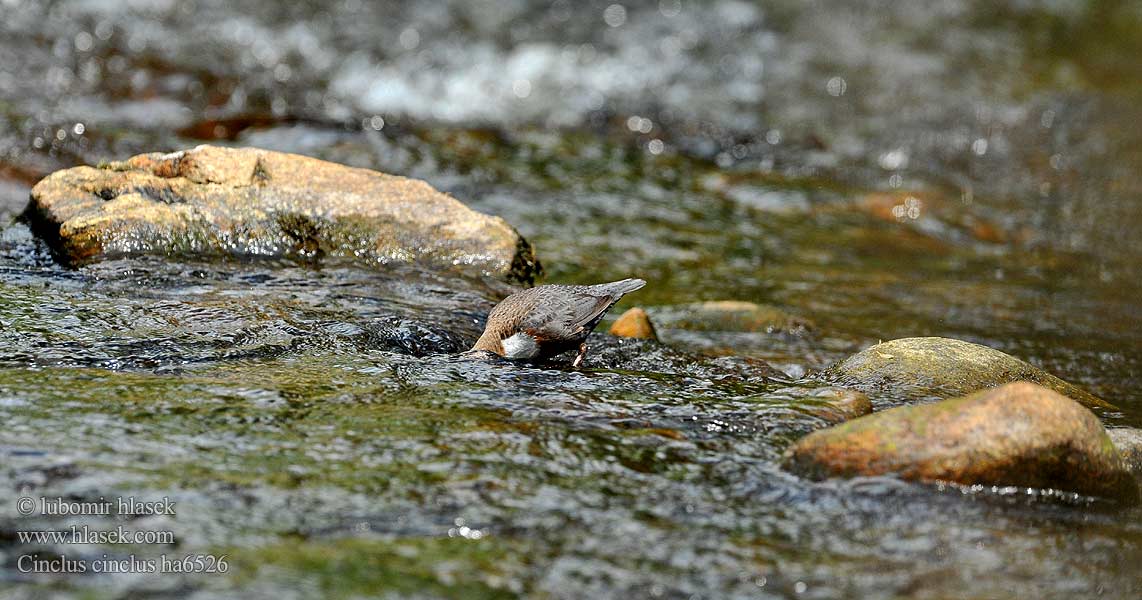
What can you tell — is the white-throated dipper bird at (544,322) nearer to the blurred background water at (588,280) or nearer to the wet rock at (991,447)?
the blurred background water at (588,280)

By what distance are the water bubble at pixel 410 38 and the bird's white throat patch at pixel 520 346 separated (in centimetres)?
893

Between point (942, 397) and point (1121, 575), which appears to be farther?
point (942, 397)

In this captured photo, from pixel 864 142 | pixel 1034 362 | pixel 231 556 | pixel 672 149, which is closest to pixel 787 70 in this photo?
pixel 864 142

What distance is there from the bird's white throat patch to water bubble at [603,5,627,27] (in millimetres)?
9844

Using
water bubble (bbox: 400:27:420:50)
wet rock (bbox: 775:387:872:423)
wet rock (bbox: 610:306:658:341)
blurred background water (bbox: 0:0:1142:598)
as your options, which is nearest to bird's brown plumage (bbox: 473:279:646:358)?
blurred background water (bbox: 0:0:1142:598)

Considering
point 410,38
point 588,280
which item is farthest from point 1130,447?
point 410,38

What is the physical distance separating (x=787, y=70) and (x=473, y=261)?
835 centimetres

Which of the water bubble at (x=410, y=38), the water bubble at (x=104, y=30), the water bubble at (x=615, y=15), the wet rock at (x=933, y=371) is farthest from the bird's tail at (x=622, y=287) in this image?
the water bubble at (x=615, y=15)

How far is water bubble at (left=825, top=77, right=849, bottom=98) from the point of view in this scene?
13.4 metres

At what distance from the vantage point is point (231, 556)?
3.30 metres

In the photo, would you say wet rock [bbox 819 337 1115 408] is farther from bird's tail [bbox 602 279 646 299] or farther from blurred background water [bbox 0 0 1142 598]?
bird's tail [bbox 602 279 646 299]

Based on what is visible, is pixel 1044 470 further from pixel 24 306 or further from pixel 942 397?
pixel 24 306

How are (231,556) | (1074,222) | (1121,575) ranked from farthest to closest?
(1074,222), (1121,575), (231,556)

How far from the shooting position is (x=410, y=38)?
13742 millimetres
